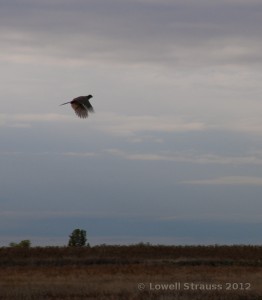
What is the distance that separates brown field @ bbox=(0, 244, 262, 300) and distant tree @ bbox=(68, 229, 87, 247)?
8.83 metres

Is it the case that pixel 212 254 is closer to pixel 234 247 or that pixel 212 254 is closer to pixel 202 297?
pixel 234 247

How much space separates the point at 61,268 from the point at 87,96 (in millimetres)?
19454

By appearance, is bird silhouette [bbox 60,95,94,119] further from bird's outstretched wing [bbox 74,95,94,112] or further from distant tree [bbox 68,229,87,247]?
distant tree [bbox 68,229,87,247]

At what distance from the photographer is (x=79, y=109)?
22609 millimetres

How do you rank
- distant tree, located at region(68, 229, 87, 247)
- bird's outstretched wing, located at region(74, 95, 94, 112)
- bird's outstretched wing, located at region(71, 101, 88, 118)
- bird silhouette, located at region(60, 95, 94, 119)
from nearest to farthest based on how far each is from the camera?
bird's outstretched wing, located at region(71, 101, 88, 118) → bird silhouette, located at region(60, 95, 94, 119) → bird's outstretched wing, located at region(74, 95, 94, 112) → distant tree, located at region(68, 229, 87, 247)

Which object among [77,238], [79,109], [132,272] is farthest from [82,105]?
[77,238]

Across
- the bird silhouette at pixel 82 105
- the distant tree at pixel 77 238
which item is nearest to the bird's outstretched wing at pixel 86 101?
the bird silhouette at pixel 82 105

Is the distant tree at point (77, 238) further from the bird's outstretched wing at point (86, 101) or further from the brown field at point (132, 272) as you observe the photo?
the bird's outstretched wing at point (86, 101)

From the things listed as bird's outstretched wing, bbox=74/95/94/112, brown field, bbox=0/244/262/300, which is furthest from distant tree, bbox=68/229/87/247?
bird's outstretched wing, bbox=74/95/94/112

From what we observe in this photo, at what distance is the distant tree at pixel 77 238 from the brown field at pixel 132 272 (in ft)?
29.0

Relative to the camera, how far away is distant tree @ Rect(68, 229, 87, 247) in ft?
198

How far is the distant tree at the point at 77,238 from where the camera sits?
198ft

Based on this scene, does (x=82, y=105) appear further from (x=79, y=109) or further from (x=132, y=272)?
(x=132, y=272)

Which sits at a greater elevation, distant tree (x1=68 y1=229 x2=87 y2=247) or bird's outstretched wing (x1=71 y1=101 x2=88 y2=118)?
distant tree (x1=68 y1=229 x2=87 y2=247)
